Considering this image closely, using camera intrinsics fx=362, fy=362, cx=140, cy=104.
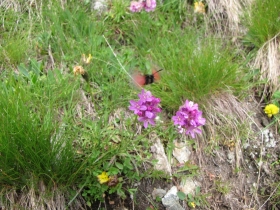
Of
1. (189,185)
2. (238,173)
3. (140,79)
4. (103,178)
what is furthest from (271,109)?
(103,178)

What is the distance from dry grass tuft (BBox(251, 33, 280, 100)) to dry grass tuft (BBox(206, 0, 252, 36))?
281mm

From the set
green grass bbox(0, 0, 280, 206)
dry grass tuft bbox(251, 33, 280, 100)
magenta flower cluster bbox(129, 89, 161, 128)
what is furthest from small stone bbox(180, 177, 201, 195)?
dry grass tuft bbox(251, 33, 280, 100)

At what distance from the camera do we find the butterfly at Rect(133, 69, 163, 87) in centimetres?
249

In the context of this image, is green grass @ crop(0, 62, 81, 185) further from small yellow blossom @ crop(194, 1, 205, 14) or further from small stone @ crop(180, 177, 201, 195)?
small yellow blossom @ crop(194, 1, 205, 14)

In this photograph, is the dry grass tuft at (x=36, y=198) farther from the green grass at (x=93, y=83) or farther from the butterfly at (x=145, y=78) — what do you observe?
the butterfly at (x=145, y=78)

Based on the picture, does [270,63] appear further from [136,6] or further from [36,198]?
Answer: [36,198]

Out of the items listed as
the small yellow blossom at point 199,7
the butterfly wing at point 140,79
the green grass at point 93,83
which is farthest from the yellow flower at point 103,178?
the small yellow blossom at point 199,7

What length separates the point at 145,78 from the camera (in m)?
2.51

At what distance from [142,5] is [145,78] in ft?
2.20

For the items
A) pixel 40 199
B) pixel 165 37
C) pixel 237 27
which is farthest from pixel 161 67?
pixel 40 199

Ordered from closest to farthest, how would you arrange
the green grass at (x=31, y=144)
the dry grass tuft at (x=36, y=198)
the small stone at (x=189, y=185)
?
the green grass at (x=31, y=144) → the dry grass tuft at (x=36, y=198) → the small stone at (x=189, y=185)

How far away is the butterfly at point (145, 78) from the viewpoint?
8.17 ft

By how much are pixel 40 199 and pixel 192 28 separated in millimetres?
1784

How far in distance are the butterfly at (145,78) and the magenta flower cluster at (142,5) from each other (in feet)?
1.92
